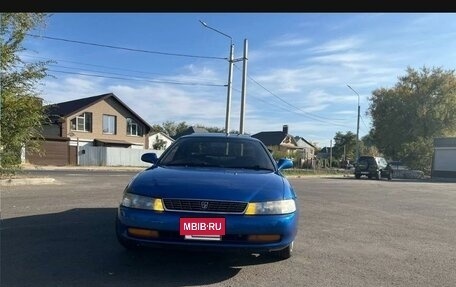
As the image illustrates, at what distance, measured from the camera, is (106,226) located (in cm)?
696

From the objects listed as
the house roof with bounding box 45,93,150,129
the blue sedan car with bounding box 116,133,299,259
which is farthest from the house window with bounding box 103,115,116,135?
the blue sedan car with bounding box 116,133,299,259

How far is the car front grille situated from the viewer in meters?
4.36

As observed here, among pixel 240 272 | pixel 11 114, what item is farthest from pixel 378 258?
pixel 11 114

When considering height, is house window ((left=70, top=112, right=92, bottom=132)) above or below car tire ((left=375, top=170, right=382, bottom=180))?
above

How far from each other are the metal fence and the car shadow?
113 ft

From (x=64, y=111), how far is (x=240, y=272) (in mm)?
41963

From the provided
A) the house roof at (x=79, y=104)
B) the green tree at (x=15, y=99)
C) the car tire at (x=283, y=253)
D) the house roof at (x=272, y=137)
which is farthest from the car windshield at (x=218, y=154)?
the house roof at (x=272, y=137)

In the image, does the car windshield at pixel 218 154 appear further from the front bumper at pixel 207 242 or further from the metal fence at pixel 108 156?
the metal fence at pixel 108 156

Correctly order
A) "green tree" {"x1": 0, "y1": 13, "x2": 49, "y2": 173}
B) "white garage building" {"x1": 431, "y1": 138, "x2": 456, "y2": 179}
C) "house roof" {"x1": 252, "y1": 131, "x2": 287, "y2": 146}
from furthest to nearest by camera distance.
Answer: "house roof" {"x1": 252, "y1": 131, "x2": 287, "y2": 146} → "white garage building" {"x1": 431, "y1": 138, "x2": 456, "y2": 179} → "green tree" {"x1": 0, "y1": 13, "x2": 49, "y2": 173}

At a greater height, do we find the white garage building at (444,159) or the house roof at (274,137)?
the house roof at (274,137)

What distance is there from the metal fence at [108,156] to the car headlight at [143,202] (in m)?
36.0

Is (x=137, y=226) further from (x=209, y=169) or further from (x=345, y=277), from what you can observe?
(x=345, y=277)

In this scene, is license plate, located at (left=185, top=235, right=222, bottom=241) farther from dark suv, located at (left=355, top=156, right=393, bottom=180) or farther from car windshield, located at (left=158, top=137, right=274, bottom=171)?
dark suv, located at (left=355, top=156, right=393, bottom=180)

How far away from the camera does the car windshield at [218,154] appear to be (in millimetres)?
5719
